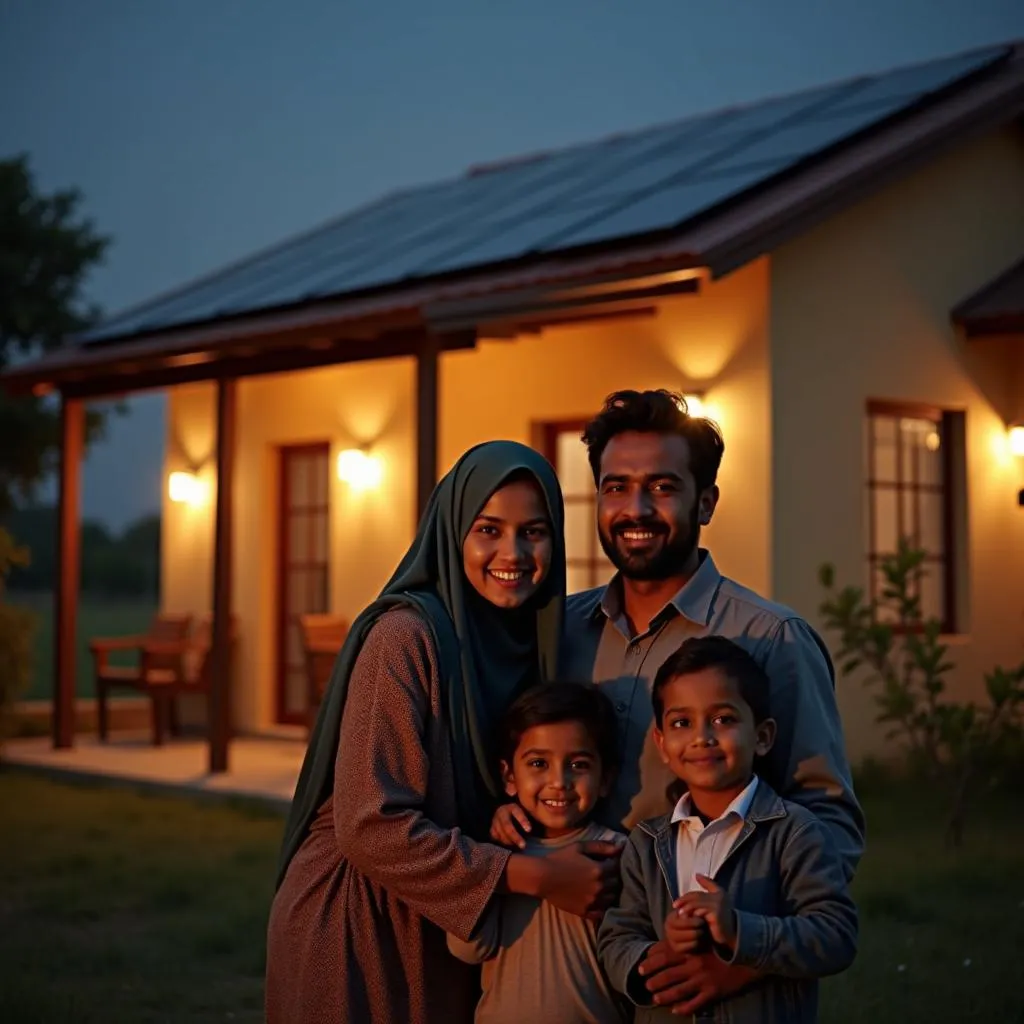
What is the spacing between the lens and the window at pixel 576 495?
416 inches

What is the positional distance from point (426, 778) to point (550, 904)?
0.33m

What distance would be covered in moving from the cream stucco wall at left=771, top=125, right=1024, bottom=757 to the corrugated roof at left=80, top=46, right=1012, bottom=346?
610mm

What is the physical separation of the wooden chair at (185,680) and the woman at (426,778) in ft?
27.8

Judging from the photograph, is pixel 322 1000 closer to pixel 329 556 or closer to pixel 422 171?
pixel 329 556

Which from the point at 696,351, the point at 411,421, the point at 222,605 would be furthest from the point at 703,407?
the point at 222,605

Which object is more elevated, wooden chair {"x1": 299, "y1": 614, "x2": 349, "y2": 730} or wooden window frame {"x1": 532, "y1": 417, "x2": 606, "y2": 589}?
wooden window frame {"x1": 532, "y1": 417, "x2": 606, "y2": 589}

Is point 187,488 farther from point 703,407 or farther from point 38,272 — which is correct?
point 38,272

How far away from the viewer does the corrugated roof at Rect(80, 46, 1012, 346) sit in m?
9.10

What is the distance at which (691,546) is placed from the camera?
121 inches

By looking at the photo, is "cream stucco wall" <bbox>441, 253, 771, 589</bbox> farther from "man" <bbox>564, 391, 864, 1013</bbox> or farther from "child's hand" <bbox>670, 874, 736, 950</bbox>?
"child's hand" <bbox>670, 874, 736, 950</bbox>

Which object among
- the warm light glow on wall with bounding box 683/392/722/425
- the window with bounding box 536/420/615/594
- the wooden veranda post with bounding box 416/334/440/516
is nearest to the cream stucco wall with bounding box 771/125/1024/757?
the warm light glow on wall with bounding box 683/392/722/425

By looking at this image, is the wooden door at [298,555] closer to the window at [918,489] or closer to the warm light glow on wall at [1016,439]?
the window at [918,489]

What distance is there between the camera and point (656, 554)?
3020 millimetres

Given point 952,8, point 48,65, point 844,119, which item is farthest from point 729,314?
point 48,65
